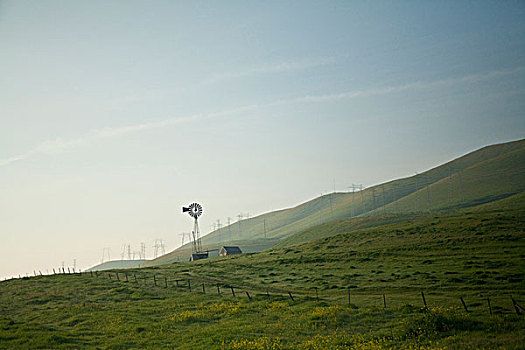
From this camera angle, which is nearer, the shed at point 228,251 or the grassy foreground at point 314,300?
the grassy foreground at point 314,300

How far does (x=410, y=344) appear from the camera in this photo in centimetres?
2750

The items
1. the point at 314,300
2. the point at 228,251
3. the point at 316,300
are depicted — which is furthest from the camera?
the point at 228,251

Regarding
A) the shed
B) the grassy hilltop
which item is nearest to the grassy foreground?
the grassy hilltop

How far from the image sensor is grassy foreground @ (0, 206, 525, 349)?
3203 centimetres

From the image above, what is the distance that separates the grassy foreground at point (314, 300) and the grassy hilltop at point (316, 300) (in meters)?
0.18

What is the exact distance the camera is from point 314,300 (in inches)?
2068

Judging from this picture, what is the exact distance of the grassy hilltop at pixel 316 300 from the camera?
32031mm

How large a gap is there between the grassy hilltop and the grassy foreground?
178 millimetres

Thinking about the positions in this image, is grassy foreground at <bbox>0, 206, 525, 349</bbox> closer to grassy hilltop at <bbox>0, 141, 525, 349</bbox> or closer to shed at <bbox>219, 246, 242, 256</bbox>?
grassy hilltop at <bbox>0, 141, 525, 349</bbox>

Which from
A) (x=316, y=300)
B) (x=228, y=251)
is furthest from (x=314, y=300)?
(x=228, y=251)

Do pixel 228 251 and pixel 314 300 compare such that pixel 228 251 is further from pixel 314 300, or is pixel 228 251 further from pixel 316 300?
pixel 316 300

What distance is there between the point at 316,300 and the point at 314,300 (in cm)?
33

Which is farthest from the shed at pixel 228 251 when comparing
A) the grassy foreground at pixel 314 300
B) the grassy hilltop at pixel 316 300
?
the grassy hilltop at pixel 316 300

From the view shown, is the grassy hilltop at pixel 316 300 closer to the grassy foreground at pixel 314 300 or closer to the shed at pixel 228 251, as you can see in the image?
the grassy foreground at pixel 314 300
